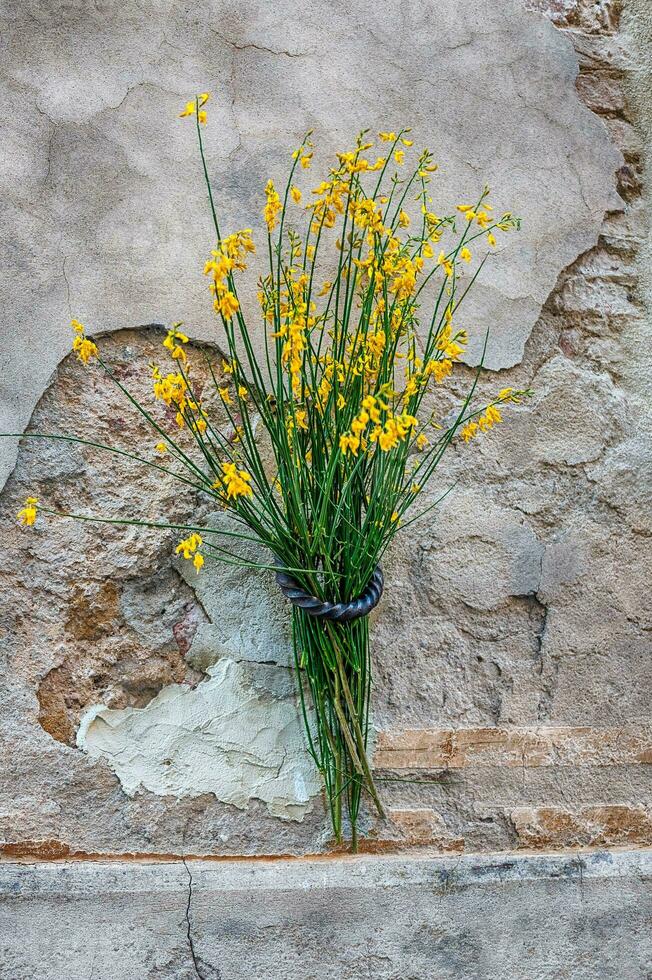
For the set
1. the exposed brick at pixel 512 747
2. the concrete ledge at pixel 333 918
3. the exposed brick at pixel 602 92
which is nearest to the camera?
the concrete ledge at pixel 333 918

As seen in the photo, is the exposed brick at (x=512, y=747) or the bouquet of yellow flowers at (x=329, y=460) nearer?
the bouquet of yellow flowers at (x=329, y=460)

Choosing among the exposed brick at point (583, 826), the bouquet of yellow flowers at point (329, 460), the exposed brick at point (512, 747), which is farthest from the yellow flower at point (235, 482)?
the exposed brick at point (583, 826)

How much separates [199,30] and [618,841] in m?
2.10

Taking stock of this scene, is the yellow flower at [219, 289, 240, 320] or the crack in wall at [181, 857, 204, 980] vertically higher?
the yellow flower at [219, 289, 240, 320]

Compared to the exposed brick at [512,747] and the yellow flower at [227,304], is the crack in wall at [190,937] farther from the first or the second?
the yellow flower at [227,304]

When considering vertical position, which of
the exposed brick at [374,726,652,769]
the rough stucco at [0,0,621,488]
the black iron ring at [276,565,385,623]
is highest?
the rough stucco at [0,0,621,488]

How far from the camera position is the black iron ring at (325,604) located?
5.91 feet

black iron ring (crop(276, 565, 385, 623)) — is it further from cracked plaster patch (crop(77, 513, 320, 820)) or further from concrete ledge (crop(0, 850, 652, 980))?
concrete ledge (crop(0, 850, 652, 980))

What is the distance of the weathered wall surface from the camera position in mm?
1925

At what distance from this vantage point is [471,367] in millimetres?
2229

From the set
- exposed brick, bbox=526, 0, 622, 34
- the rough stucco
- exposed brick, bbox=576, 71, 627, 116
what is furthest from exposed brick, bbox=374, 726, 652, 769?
exposed brick, bbox=526, 0, 622, 34

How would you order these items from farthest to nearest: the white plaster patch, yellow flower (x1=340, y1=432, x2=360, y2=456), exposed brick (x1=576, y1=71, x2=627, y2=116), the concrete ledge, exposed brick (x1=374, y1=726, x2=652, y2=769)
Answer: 1. exposed brick (x1=576, y1=71, x2=627, y2=116)
2. exposed brick (x1=374, y1=726, x2=652, y2=769)
3. the white plaster patch
4. the concrete ledge
5. yellow flower (x1=340, y1=432, x2=360, y2=456)

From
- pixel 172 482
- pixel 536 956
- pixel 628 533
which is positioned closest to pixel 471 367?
pixel 628 533

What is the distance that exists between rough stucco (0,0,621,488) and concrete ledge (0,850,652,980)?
34.4 inches
